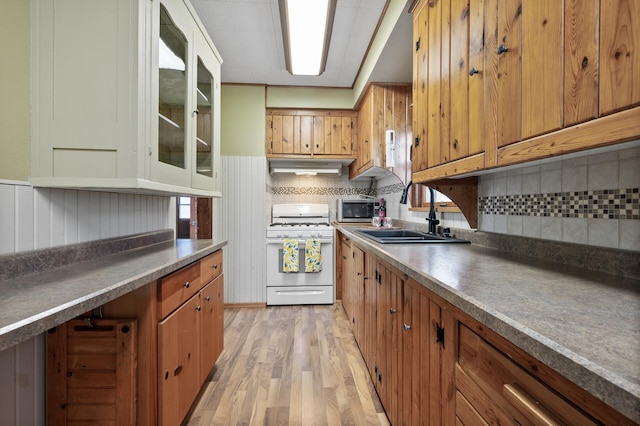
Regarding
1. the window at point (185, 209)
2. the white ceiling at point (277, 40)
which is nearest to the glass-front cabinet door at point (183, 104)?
the white ceiling at point (277, 40)

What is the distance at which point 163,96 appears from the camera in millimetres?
1459

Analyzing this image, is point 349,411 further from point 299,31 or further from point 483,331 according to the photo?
point 299,31

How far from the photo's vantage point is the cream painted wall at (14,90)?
3.56 feet

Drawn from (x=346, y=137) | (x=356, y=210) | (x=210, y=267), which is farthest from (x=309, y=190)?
(x=210, y=267)

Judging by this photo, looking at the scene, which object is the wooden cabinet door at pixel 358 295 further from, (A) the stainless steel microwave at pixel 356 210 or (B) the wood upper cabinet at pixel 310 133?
(B) the wood upper cabinet at pixel 310 133

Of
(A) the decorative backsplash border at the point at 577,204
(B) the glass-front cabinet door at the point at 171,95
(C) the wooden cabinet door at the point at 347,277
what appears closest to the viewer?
(A) the decorative backsplash border at the point at 577,204

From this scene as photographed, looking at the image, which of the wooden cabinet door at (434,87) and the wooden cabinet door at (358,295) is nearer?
the wooden cabinet door at (434,87)

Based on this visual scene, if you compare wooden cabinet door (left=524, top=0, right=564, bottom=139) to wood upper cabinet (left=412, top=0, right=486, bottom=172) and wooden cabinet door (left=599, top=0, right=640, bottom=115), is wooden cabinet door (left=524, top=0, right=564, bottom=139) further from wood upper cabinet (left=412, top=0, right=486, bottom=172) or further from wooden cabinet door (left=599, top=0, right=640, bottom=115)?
wood upper cabinet (left=412, top=0, right=486, bottom=172)

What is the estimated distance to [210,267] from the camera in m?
1.82

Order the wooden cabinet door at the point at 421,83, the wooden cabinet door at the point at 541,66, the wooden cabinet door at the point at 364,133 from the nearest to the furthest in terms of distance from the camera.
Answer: the wooden cabinet door at the point at 541,66 < the wooden cabinet door at the point at 421,83 < the wooden cabinet door at the point at 364,133

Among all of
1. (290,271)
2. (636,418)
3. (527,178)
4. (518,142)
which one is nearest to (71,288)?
(636,418)

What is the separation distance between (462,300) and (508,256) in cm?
71

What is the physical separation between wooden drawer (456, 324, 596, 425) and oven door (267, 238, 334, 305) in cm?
257

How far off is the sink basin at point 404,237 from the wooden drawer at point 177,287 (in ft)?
3.44
